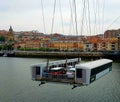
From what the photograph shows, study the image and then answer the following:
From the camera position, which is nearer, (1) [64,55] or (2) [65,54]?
(1) [64,55]

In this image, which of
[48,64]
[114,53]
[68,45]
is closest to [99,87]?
[48,64]

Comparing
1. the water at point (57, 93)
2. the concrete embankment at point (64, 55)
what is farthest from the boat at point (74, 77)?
the concrete embankment at point (64, 55)

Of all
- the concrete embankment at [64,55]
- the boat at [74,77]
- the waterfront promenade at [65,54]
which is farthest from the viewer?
the waterfront promenade at [65,54]

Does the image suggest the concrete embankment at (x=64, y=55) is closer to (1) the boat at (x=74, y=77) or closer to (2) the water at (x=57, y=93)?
(2) the water at (x=57, y=93)

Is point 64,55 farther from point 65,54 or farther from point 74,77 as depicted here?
point 74,77

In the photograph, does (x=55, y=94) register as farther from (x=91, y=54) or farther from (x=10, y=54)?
(x=10, y=54)

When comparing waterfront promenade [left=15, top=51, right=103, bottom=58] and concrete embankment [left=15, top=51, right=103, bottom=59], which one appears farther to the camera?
waterfront promenade [left=15, top=51, right=103, bottom=58]

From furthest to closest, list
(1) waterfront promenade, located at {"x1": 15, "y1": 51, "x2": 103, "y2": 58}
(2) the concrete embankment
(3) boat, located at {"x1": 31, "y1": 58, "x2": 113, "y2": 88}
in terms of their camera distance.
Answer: (1) waterfront promenade, located at {"x1": 15, "y1": 51, "x2": 103, "y2": 58}, (2) the concrete embankment, (3) boat, located at {"x1": 31, "y1": 58, "x2": 113, "y2": 88}

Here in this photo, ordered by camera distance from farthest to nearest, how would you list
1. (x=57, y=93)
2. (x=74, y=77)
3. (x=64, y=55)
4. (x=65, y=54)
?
(x=65, y=54) < (x=64, y=55) < (x=57, y=93) < (x=74, y=77)

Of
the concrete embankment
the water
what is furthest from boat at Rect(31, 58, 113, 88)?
the concrete embankment

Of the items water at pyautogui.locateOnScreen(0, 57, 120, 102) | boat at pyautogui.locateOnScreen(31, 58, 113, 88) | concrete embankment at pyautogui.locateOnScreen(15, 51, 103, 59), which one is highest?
boat at pyautogui.locateOnScreen(31, 58, 113, 88)

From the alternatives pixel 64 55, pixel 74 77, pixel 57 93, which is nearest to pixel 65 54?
pixel 64 55

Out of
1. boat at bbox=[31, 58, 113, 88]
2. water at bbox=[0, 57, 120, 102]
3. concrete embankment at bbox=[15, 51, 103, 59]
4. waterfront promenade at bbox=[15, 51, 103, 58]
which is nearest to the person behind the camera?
boat at bbox=[31, 58, 113, 88]

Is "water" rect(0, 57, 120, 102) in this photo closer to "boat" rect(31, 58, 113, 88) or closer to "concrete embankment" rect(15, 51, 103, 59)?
"boat" rect(31, 58, 113, 88)
